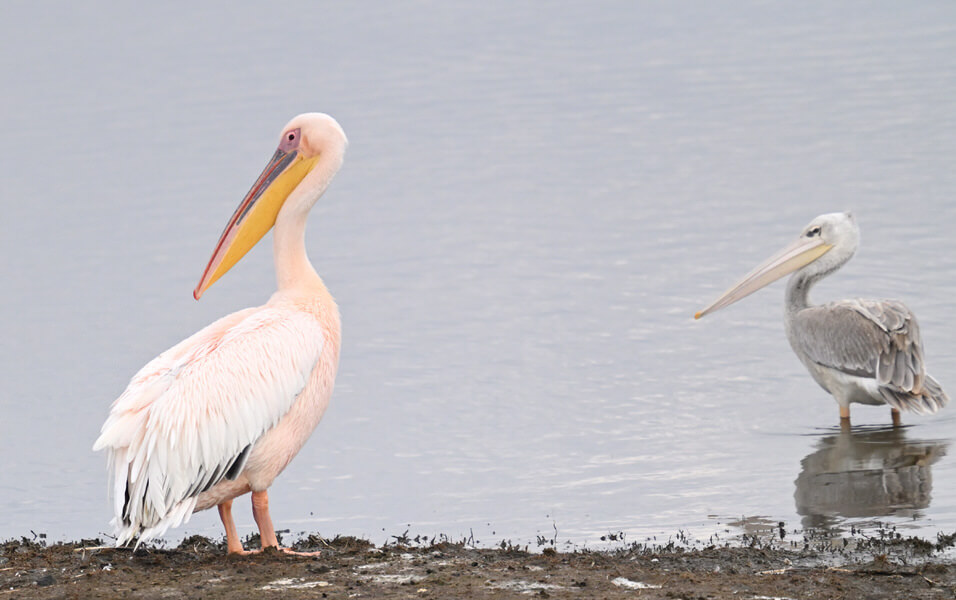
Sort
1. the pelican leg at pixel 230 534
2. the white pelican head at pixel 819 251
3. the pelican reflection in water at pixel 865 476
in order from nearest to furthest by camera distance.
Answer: the pelican leg at pixel 230 534 → the pelican reflection in water at pixel 865 476 → the white pelican head at pixel 819 251

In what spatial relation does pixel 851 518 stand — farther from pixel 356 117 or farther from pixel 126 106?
pixel 126 106

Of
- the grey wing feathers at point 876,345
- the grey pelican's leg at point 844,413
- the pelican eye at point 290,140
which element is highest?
the pelican eye at point 290,140

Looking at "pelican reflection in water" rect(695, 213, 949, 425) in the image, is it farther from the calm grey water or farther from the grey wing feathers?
the calm grey water

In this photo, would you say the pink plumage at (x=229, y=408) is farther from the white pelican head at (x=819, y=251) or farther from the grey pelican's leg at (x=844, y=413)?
the white pelican head at (x=819, y=251)

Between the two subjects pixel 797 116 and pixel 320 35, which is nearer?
pixel 797 116

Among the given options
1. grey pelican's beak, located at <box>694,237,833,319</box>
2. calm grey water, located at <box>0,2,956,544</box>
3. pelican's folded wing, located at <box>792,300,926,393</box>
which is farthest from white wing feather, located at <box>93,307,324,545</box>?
grey pelican's beak, located at <box>694,237,833,319</box>

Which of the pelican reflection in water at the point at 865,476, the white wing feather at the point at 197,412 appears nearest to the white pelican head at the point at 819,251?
the pelican reflection in water at the point at 865,476

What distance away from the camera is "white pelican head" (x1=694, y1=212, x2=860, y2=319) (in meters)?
8.34

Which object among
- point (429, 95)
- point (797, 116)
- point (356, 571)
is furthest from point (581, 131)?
point (356, 571)

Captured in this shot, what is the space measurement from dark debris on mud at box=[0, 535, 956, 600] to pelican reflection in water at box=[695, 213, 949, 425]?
7.22 ft

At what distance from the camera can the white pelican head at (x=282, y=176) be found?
18.5 feet

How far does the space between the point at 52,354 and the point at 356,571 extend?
558 centimetres

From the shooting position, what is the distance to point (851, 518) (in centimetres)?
582

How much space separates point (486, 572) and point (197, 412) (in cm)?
114
